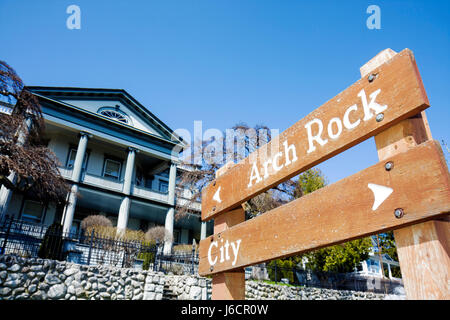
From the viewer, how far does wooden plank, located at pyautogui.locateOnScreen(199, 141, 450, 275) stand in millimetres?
1194

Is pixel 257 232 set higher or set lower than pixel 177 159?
lower

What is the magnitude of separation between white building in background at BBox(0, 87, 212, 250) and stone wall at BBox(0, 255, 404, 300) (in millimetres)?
7942

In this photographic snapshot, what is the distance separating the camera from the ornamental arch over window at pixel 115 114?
2119cm

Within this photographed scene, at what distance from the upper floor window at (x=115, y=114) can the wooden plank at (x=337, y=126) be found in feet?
66.8

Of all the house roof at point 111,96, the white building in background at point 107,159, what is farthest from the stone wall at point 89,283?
the house roof at point 111,96

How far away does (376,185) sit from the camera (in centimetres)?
141

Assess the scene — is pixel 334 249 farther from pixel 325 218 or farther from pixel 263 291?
pixel 325 218

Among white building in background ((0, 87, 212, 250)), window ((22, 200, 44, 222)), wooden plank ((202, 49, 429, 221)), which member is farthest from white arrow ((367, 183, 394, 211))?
window ((22, 200, 44, 222))

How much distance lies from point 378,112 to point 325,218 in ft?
1.93

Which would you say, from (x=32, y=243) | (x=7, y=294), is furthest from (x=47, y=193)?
(x=7, y=294)

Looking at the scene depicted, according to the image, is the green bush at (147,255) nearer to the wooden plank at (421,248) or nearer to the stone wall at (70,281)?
the stone wall at (70,281)

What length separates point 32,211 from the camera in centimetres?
1856

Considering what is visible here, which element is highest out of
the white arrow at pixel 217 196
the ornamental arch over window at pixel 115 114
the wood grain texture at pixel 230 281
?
the ornamental arch over window at pixel 115 114

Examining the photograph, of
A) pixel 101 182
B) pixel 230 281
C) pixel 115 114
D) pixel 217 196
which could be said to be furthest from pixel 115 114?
pixel 230 281
